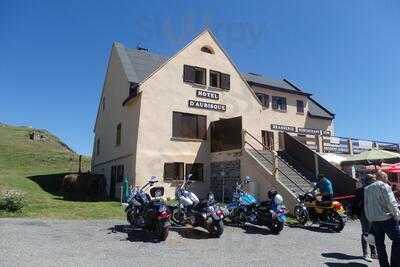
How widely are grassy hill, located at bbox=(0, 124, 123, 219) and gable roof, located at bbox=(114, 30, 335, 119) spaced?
27.8ft

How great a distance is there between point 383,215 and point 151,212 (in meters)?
6.49

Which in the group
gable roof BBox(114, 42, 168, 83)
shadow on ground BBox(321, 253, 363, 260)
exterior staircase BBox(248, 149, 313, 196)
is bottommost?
shadow on ground BBox(321, 253, 363, 260)

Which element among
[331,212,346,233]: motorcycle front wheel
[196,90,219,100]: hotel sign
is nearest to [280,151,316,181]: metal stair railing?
[196,90,219,100]: hotel sign

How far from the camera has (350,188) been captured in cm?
2002

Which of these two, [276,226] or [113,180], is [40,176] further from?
[276,226]

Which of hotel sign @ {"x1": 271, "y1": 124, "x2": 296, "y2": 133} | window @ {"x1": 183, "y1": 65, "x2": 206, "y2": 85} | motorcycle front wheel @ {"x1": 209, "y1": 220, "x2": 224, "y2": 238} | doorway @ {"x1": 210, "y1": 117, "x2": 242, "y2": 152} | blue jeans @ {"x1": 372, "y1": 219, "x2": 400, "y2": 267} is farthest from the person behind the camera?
hotel sign @ {"x1": 271, "y1": 124, "x2": 296, "y2": 133}

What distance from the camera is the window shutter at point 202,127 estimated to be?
25.2 meters

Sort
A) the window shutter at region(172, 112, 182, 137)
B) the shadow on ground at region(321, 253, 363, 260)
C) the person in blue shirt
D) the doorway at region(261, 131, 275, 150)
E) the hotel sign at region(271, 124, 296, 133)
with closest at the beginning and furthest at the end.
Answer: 1. the shadow on ground at region(321, 253, 363, 260)
2. the person in blue shirt
3. the window shutter at region(172, 112, 182, 137)
4. the doorway at region(261, 131, 275, 150)
5. the hotel sign at region(271, 124, 296, 133)

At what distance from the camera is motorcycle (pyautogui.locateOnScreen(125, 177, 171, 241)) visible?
38.1 ft

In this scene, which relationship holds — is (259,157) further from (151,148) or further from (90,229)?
(90,229)

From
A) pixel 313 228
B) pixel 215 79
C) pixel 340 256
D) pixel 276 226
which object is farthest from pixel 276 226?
pixel 215 79

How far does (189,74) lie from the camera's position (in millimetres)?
25469

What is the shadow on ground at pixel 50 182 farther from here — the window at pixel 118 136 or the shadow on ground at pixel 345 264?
the shadow on ground at pixel 345 264

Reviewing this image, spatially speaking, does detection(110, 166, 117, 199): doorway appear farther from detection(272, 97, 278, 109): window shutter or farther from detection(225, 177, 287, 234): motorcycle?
detection(272, 97, 278, 109): window shutter
